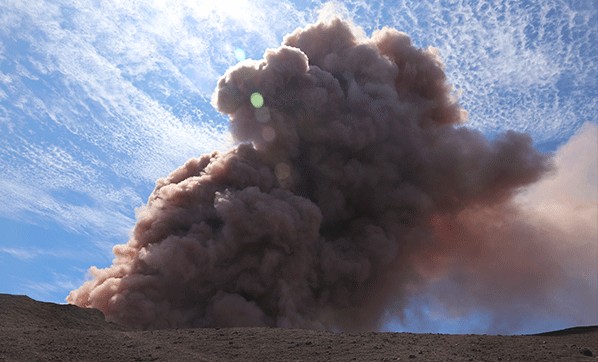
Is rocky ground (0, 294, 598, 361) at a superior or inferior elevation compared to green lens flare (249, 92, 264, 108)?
inferior

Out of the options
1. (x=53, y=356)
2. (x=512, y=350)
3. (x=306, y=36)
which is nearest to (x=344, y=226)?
(x=306, y=36)

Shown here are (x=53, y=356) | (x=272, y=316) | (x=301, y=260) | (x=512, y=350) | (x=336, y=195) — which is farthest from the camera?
(x=336, y=195)

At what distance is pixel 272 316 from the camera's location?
98.6 ft

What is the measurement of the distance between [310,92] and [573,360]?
27805 mm

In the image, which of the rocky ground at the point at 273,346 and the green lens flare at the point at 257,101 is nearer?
the rocky ground at the point at 273,346

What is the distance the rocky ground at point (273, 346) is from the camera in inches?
446

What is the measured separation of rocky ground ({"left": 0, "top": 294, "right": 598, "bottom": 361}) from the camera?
11.3 meters

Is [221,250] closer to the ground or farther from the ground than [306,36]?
closer to the ground

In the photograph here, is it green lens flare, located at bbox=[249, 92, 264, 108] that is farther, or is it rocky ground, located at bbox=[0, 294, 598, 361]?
green lens flare, located at bbox=[249, 92, 264, 108]

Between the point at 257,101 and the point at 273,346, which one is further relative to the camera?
the point at 257,101

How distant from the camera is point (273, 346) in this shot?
12.4m

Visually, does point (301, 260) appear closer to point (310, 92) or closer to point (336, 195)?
point (336, 195)

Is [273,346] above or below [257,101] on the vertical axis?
below

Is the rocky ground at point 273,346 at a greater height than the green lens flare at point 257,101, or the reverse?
the green lens flare at point 257,101
